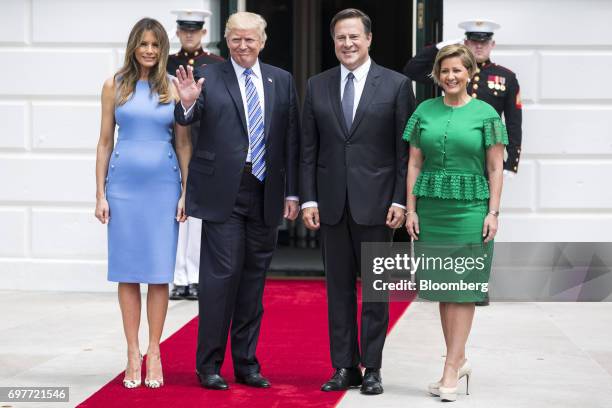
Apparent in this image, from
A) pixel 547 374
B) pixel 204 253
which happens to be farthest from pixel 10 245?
pixel 547 374

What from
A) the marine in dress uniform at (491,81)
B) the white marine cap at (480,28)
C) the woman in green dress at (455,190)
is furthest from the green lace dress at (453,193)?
the white marine cap at (480,28)

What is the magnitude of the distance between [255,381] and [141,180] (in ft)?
3.71

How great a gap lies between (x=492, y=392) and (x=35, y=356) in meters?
2.55

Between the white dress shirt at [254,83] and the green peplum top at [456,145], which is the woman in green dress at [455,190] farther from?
the white dress shirt at [254,83]

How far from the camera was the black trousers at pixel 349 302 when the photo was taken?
18.6 ft

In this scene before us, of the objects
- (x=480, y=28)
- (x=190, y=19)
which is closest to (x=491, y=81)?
(x=480, y=28)

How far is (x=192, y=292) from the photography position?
28.5 feet

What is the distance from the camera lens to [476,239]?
5477 millimetres

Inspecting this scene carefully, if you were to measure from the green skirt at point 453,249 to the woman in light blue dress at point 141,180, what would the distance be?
48.0 inches

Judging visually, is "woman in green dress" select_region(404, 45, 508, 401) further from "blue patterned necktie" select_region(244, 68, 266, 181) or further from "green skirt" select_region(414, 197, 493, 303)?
"blue patterned necktie" select_region(244, 68, 266, 181)

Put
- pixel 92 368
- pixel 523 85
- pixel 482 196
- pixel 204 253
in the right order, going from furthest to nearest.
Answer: pixel 523 85, pixel 92 368, pixel 204 253, pixel 482 196

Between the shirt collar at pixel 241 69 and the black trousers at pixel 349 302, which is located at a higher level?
the shirt collar at pixel 241 69

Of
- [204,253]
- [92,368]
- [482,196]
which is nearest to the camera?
[482,196]

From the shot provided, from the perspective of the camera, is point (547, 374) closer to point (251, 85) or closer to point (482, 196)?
point (482, 196)
